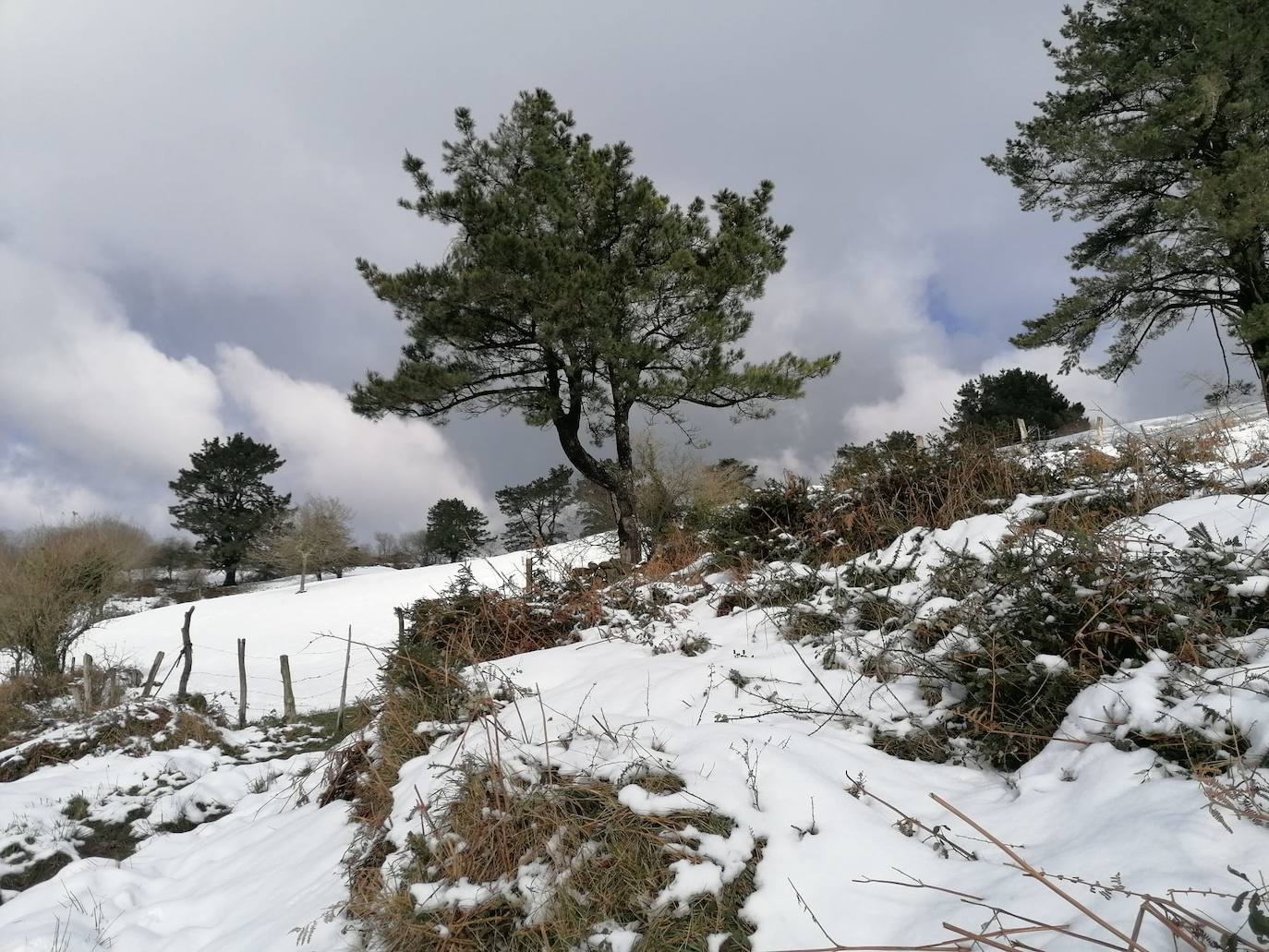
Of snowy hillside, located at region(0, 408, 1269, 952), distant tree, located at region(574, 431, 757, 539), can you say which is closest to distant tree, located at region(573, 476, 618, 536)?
distant tree, located at region(574, 431, 757, 539)

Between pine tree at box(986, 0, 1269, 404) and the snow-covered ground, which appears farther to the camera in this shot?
the snow-covered ground

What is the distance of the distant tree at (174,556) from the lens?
4750 centimetres

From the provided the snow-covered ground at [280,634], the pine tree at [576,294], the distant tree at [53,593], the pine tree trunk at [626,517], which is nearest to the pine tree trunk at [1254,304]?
the pine tree at [576,294]

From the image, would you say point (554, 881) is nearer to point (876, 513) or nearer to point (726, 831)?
point (726, 831)

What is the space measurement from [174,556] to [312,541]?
18.0 meters

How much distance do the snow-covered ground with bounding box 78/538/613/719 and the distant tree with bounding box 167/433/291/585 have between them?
15.0 metres

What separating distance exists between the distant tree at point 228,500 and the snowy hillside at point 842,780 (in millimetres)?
46249

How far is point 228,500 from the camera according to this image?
154ft

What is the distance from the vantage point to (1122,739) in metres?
2.03

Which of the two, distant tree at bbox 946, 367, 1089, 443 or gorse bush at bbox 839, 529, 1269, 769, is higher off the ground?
distant tree at bbox 946, 367, 1089, 443

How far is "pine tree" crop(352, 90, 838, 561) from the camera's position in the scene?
1138 centimetres

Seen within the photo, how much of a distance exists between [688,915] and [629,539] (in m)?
9.93

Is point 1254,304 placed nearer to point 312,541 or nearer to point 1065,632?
point 1065,632

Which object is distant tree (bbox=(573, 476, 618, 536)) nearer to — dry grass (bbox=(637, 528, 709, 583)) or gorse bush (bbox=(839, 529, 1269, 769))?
dry grass (bbox=(637, 528, 709, 583))
